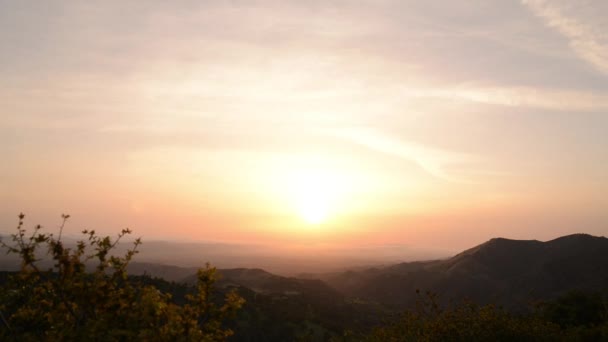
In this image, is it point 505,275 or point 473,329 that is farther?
point 505,275

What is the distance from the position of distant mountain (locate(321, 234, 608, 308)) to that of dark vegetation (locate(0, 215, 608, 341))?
1.00 feet

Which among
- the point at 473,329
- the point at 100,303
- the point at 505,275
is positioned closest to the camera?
the point at 100,303

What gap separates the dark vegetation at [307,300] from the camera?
8984 millimetres

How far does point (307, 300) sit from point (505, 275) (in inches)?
2424

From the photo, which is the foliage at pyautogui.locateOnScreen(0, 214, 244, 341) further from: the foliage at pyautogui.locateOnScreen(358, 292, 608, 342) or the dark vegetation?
the foliage at pyautogui.locateOnScreen(358, 292, 608, 342)

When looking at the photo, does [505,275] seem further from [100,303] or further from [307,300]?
[100,303]

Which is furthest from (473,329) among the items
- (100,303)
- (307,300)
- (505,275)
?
(505,275)

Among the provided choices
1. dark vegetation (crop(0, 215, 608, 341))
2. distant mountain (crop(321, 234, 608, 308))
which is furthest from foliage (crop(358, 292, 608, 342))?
distant mountain (crop(321, 234, 608, 308))

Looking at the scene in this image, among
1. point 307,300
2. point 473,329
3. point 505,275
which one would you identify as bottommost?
point 307,300

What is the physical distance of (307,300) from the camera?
2904 inches

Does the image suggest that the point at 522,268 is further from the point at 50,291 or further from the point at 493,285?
the point at 50,291

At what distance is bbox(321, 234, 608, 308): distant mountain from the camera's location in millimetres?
94312

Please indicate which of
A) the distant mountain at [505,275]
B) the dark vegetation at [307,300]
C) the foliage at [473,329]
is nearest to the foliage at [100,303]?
the dark vegetation at [307,300]

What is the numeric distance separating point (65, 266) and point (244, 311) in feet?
148
